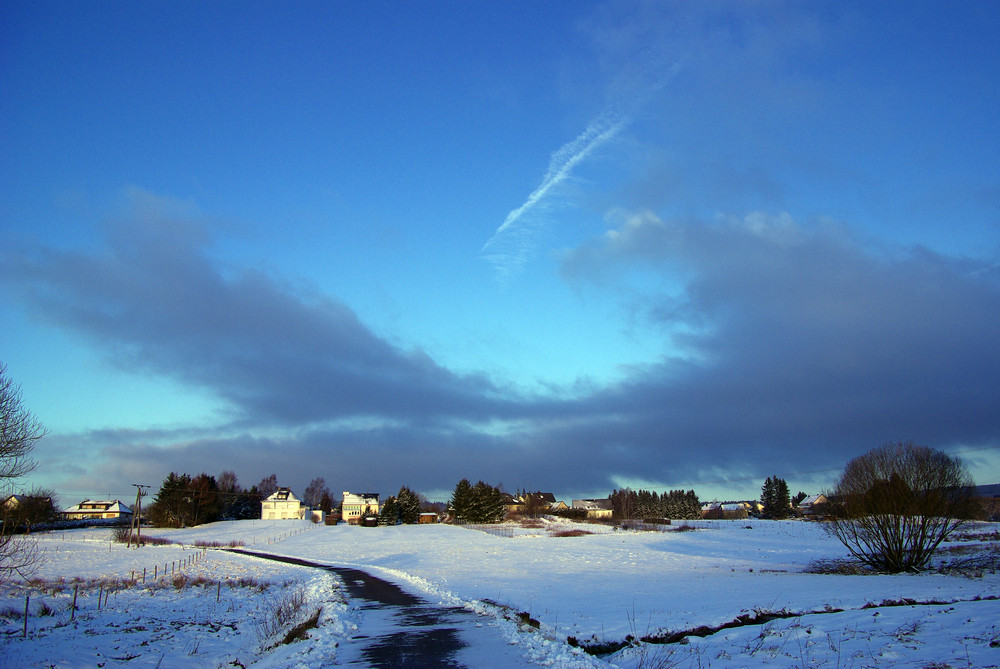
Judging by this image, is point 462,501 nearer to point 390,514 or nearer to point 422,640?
point 390,514

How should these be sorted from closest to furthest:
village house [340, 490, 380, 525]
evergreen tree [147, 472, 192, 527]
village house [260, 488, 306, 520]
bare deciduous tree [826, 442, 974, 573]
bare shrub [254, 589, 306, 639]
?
bare shrub [254, 589, 306, 639]
bare deciduous tree [826, 442, 974, 573]
evergreen tree [147, 472, 192, 527]
village house [260, 488, 306, 520]
village house [340, 490, 380, 525]

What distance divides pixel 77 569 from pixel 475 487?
8189cm

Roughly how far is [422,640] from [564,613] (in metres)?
6.51

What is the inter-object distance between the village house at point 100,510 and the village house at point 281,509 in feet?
117

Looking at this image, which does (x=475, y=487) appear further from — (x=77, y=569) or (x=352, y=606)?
(x=352, y=606)

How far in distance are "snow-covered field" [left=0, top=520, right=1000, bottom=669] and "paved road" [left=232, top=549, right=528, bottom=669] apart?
24 centimetres

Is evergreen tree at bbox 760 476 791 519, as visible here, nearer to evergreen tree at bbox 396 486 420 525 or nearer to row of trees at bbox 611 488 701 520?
row of trees at bbox 611 488 701 520

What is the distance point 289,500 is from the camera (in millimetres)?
142750

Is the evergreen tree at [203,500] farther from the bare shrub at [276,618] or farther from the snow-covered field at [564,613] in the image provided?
the bare shrub at [276,618]

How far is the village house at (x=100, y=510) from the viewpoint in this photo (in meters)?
148

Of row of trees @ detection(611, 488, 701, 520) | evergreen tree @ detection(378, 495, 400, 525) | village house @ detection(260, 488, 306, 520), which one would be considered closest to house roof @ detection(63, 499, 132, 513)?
village house @ detection(260, 488, 306, 520)

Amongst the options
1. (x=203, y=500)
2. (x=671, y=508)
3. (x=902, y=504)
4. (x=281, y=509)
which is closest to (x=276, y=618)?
(x=902, y=504)

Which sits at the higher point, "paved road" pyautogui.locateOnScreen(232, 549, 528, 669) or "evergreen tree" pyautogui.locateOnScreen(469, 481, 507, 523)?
"paved road" pyautogui.locateOnScreen(232, 549, 528, 669)

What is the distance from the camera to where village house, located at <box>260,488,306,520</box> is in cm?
14050
